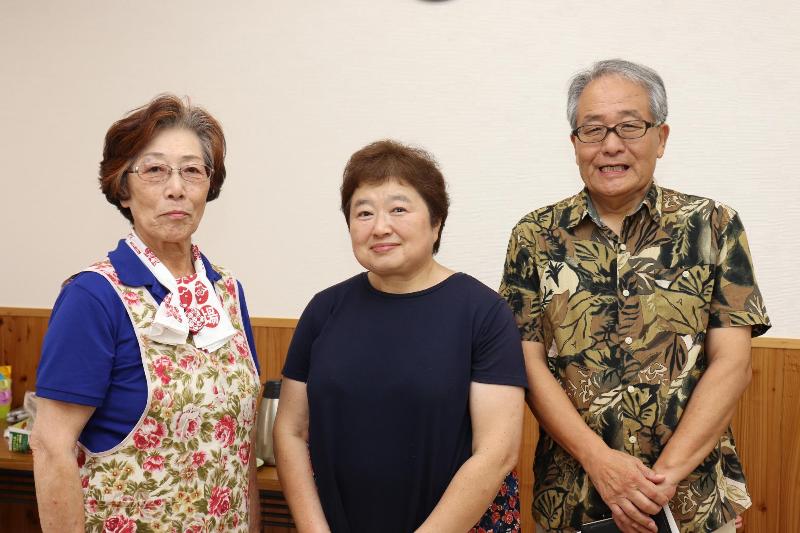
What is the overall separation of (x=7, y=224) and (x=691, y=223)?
300cm

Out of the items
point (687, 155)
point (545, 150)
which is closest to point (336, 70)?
point (545, 150)

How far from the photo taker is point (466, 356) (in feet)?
5.07

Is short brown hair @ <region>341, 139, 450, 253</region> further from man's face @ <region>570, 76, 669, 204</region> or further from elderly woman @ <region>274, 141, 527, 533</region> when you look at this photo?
man's face @ <region>570, 76, 669, 204</region>

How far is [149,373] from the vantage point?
60.1 inches

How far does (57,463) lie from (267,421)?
1.18 metres

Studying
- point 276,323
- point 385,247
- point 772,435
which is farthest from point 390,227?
point 772,435

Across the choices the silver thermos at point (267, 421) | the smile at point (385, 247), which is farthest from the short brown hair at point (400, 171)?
the silver thermos at point (267, 421)

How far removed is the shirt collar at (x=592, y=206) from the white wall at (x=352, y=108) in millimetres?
1032

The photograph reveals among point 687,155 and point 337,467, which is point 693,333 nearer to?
point 337,467

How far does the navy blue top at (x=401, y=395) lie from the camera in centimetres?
151

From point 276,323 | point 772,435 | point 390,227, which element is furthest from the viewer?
point 276,323

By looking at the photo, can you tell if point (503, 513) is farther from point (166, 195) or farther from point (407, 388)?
point (166, 195)

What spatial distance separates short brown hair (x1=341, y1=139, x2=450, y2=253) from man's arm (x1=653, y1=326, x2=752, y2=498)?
2.28 ft

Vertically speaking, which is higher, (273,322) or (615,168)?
(615,168)
